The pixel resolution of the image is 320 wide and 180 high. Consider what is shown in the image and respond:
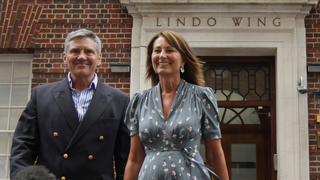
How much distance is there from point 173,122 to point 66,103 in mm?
818

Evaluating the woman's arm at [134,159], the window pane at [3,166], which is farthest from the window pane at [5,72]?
the woman's arm at [134,159]

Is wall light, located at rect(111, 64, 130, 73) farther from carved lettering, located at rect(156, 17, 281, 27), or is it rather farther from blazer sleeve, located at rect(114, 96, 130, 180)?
blazer sleeve, located at rect(114, 96, 130, 180)

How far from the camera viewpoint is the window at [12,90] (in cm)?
652

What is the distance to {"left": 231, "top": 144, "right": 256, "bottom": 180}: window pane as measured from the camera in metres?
6.55

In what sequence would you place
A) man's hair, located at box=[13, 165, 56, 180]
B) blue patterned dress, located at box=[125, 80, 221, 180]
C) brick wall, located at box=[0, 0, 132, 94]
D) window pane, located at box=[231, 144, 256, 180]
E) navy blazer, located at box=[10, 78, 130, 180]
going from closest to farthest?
1. man's hair, located at box=[13, 165, 56, 180]
2. blue patterned dress, located at box=[125, 80, 221, 180]
3. navy blazer, located at box=[10, 78, 130, 180]
4. brick wall, located at box=[0, 0, 132, 94]
5. window pane, located at box=[231, 144, 256, 180]

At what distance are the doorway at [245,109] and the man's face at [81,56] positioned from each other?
388 centimetres

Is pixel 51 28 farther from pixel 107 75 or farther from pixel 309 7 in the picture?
pixel 309 7

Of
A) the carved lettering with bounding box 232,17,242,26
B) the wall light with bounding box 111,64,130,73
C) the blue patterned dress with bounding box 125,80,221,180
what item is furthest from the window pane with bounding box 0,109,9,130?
the blue patterned dress with bounding box 125,80,221,180

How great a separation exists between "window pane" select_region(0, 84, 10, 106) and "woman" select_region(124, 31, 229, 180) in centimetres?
448

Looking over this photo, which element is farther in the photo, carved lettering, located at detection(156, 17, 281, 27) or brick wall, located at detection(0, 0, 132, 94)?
brick wall, located at detection(0, 0, 132, 94)

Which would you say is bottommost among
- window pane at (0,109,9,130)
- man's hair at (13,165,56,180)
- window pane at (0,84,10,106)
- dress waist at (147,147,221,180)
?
man's hair at (13,165,56,180)

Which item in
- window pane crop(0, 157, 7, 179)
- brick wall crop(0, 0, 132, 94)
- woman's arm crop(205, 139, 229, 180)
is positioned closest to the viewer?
woman's arm crop(205, 139, 229, 180)

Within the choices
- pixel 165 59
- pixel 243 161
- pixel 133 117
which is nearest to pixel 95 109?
pixel 133 117

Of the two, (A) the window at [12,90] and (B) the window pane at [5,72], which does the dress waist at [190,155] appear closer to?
(A) the window at [12,90]
